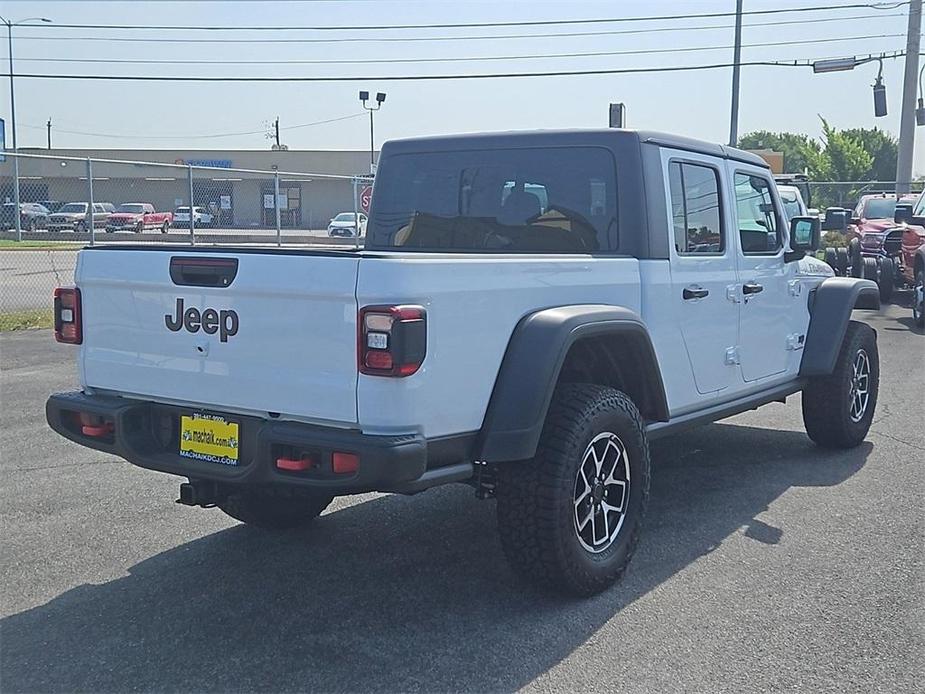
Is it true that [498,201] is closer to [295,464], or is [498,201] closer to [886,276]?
[295,464]

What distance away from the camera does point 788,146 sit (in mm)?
92750

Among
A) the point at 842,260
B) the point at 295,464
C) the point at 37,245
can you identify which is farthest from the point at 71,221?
the point at 295,464

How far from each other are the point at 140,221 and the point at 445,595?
65.0ft

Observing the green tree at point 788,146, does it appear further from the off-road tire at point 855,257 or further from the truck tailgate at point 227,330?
the truck tailgate at point 227,330

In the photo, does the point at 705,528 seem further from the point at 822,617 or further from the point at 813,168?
the point at 813,168

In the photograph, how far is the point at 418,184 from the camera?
5.64m

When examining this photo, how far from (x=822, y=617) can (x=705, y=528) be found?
3.85 ft

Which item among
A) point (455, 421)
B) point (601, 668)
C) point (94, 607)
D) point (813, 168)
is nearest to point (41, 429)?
point (94, 607)

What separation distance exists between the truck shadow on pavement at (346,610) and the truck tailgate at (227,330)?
88 cm

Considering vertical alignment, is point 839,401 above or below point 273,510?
above

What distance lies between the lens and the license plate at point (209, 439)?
388cm

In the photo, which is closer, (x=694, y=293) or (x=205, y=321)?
(x=205, y=321)

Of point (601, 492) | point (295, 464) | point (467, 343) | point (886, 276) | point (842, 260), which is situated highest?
point (467, 343)

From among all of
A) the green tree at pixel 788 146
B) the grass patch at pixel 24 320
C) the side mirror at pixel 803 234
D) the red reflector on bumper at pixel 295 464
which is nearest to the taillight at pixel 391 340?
the red reflector on bumper at pixel 295 464
